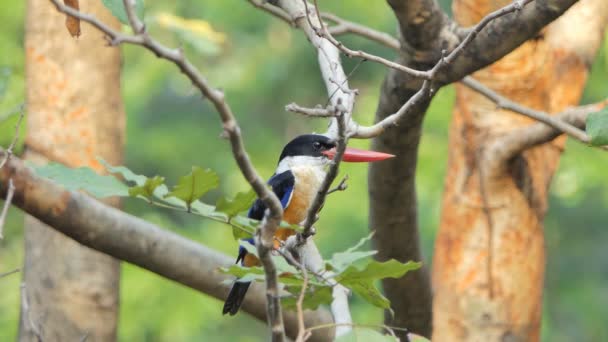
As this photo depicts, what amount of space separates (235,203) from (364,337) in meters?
0.27

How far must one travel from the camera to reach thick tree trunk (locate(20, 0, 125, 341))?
3385 mm

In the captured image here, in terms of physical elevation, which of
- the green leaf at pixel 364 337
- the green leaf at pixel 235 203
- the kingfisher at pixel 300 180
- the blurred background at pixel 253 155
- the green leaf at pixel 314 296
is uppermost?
the green leaf at pixel 235 203

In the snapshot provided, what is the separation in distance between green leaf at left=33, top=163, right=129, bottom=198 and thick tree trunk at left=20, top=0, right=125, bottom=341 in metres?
2.00

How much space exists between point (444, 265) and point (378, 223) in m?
0.63

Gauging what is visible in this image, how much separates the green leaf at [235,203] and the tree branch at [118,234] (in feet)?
4.28

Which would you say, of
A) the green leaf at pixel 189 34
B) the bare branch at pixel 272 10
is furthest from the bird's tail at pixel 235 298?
the green leaf at pixel 189 34

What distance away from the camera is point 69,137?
3539 millimetres

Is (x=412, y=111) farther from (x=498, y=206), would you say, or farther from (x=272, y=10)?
(x=498, y=206)

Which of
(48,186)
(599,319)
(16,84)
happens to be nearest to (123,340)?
(16,84)

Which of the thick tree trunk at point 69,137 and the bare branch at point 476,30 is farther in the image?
the thick tree trunk at point 69,137

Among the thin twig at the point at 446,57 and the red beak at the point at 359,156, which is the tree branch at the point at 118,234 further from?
the thin twig at the point at 446,57

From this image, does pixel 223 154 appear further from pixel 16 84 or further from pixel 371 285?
pixel 371 285

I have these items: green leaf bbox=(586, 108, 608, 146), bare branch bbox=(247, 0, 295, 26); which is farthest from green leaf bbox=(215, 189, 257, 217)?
bare branch bbox=(247, 0, 295, 26)

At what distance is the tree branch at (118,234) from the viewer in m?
2.70
